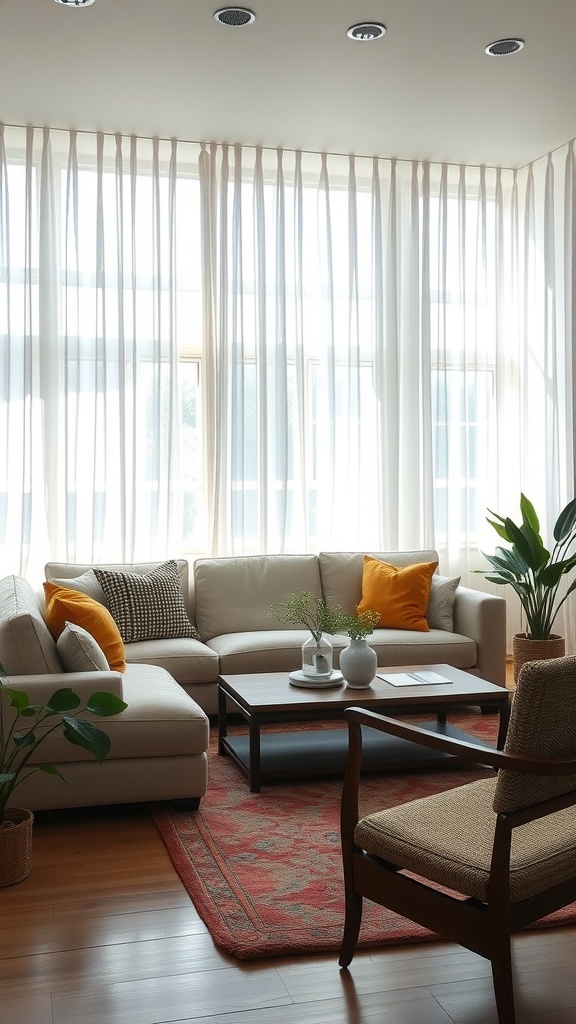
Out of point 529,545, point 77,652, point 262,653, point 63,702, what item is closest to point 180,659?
point 262,653

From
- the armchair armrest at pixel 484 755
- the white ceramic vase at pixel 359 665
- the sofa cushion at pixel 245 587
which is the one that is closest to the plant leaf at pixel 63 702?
the armchair armrest at pixel 484 755

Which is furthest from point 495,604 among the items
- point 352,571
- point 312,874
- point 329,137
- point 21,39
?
point 21,39

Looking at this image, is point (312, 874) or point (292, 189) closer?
point (312, 874)

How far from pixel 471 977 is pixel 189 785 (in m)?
1.43

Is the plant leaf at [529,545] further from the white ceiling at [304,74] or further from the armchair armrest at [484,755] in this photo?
the armchair armrest at [484,755]

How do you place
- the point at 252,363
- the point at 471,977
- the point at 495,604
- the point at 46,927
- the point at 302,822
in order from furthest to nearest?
1. the point at 252,363
2. the point at 495,604
3. the point at 302,822
4. the point at 46,927
5. the point at 471,977

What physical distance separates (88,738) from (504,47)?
3.59m

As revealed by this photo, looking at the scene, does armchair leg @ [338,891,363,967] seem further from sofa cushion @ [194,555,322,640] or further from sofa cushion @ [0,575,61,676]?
sofa cushion @ [194,555,322,640]

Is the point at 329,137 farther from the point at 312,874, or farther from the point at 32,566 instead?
the point at 312,874

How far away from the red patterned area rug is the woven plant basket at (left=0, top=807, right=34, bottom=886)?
1.53 feet

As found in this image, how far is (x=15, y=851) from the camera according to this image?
297 cm

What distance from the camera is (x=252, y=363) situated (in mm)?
5953

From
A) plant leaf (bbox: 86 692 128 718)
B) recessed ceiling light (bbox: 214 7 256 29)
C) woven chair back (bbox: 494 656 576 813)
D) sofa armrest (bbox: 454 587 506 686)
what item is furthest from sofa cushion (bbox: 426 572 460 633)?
woven chair back (bbox: 494 656 576 813)

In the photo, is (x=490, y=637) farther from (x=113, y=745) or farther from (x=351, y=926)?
(x=351, y=926)
